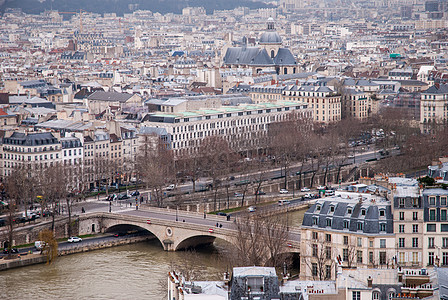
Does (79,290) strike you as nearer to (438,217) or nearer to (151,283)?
(151,283)

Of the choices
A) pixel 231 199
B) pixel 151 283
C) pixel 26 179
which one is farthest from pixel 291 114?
pixel 151 283

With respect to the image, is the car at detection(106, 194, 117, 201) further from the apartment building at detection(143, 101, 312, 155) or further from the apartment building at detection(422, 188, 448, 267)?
the apartment building at detection(422, 188, 448, 267)

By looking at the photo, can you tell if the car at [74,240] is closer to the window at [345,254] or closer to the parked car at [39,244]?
the parked car at [39,244]

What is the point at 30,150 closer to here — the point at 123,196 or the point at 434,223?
the point at 123,196

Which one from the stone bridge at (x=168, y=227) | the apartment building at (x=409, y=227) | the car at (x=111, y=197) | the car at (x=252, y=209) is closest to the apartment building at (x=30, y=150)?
the car at (x=111, y=197)

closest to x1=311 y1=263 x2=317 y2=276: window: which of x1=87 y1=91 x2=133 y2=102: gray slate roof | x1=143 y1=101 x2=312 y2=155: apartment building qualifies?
x1=143 y1=101 x2=312 y2=155: apartment building
